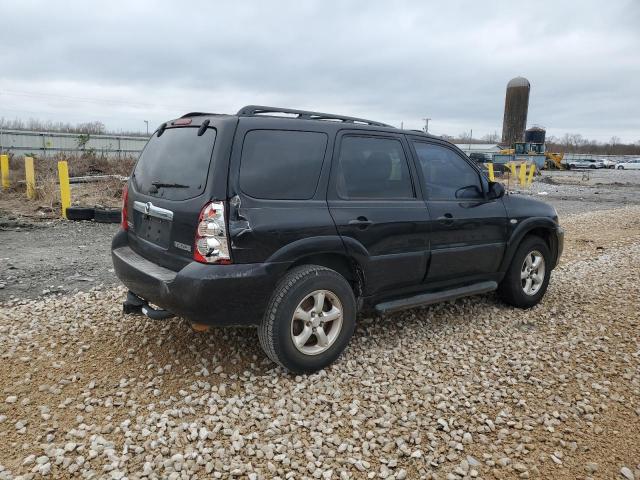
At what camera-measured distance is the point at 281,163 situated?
350cm

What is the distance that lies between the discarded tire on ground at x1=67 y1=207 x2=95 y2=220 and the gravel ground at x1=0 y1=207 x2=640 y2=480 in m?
4.75

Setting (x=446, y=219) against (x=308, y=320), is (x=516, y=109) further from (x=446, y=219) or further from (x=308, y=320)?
(x=308, y=320)

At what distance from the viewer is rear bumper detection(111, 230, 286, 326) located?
3162mm

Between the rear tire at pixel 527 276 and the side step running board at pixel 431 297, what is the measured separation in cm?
25

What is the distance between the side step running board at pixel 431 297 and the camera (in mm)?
4020

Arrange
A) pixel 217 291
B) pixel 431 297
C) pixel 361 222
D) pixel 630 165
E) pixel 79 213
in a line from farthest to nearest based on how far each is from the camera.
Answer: pixel 630 165 → pixel 79 213 → pixel 431 297 → pixel 361 222 → pixel 217 291

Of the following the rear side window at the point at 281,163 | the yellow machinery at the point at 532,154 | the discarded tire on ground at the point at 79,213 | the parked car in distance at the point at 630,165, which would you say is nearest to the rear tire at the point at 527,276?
the rear side window at the point at 281,163

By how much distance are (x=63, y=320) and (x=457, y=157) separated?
3969mm

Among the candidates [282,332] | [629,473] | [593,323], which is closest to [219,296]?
[282,332]

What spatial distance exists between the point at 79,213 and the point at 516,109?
4376 cm

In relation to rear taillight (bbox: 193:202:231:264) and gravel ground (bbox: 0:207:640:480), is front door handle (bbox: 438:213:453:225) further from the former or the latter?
rear taillight (bbox: 193:202:231:264)

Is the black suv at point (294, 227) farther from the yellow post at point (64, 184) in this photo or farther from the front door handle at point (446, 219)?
the yellow post at point (64, 184)

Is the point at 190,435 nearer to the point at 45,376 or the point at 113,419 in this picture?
the point at 113,419

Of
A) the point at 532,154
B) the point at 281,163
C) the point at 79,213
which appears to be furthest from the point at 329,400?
the point at 532,154
